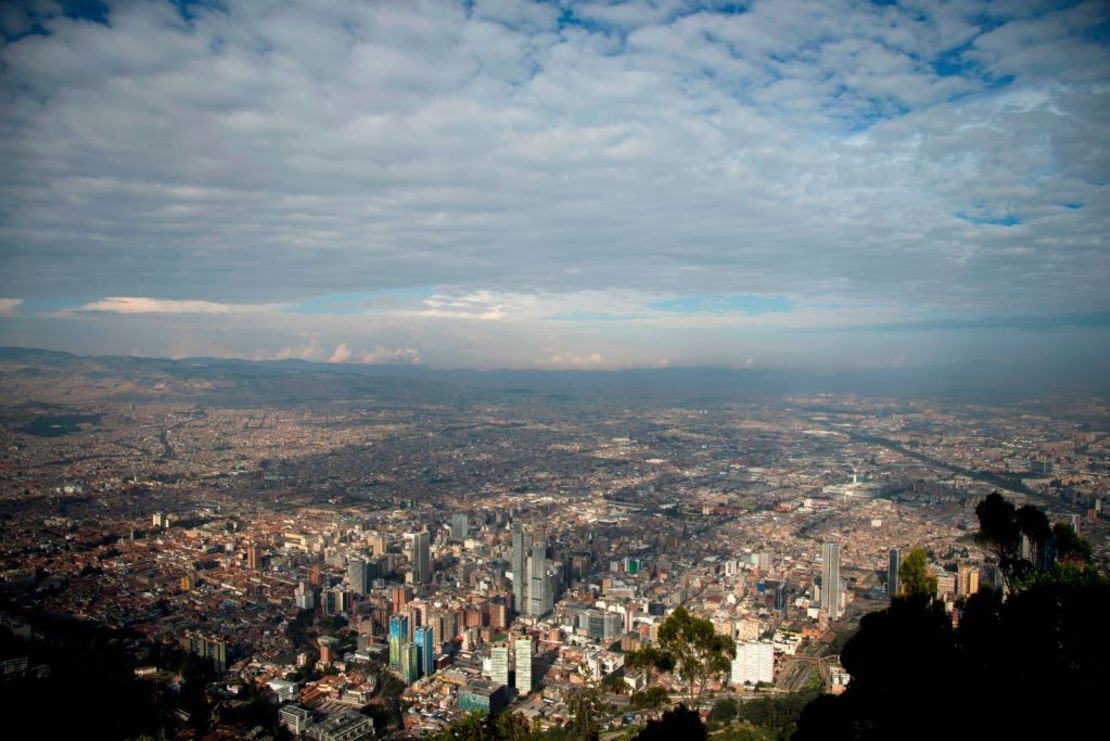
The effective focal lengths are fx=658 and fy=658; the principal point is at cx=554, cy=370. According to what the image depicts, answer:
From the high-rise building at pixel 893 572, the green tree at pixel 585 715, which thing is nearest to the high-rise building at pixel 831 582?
the high-rise building at pixel 893 572

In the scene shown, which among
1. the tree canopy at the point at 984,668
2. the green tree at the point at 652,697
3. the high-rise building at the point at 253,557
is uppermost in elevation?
the tree canopy at the point at 984,668

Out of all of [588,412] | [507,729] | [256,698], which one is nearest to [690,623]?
[507,729]

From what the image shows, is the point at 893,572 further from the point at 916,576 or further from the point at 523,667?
the point at 523,667

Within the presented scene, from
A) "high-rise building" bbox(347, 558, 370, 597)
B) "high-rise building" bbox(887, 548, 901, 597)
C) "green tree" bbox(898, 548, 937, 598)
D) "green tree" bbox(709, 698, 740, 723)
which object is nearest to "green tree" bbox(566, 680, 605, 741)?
"green tree" bbox(709, 698, 740, 723)

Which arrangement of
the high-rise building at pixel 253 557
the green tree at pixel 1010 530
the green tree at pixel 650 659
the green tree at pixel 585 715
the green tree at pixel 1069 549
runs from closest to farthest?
the green tree at pixel 650 659, the green tree at pixel 585 715, the green tree at pixel 1010 530, the green tree at pixel 1069 549, the high-rise building at pixel 253 557

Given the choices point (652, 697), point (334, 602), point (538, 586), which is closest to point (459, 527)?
point (538, 586)

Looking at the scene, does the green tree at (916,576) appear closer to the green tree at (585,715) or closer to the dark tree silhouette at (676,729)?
the green tree at (585,715)
